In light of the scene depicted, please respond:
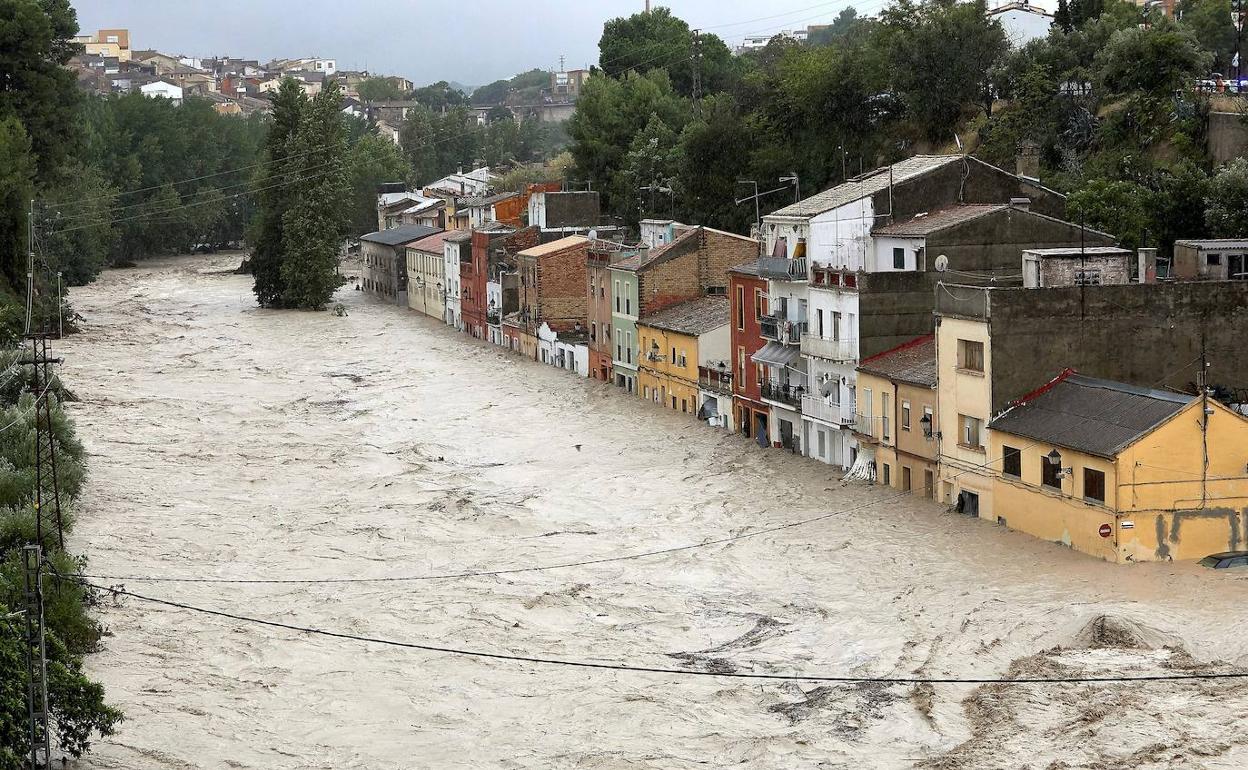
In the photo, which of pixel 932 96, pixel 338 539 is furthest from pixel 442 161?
pixel 338 539

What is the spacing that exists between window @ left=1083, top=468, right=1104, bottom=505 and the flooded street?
4.49 ft

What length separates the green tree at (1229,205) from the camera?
5203 cm

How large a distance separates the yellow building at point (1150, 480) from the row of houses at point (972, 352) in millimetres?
44

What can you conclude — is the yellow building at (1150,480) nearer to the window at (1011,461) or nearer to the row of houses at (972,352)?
the row of houses at (972,352)

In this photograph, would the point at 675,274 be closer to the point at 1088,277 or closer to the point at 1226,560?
the point at 1088,277

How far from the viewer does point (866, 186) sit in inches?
2092

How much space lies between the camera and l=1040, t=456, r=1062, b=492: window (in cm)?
3738

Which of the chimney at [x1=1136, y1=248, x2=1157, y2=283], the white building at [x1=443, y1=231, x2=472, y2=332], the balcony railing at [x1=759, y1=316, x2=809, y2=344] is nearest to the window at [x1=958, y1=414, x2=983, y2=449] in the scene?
the chimney at [x1=1136, y1=248, x2=1157, y2=283]

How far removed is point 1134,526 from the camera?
35219 mm

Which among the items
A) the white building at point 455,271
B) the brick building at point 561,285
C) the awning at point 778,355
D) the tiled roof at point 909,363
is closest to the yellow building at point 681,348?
the awning at point 778,355

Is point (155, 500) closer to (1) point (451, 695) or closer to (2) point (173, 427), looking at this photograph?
(2) point (173, 427)

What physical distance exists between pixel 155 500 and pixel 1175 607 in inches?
1063

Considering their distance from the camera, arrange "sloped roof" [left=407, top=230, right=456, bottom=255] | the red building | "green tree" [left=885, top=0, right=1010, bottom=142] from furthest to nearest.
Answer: "sloped roof" [left=407, top=230, right=456, bottom=255], "green tree" [left=885, top=0, right=1010, bottom=142], the red building

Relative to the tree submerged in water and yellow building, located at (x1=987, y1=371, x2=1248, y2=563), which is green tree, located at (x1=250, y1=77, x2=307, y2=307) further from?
yellow building, located at (x1=987, y1=371, x2=1248, y2=563)
